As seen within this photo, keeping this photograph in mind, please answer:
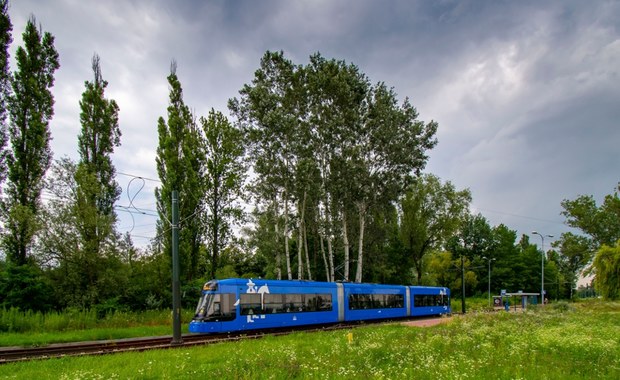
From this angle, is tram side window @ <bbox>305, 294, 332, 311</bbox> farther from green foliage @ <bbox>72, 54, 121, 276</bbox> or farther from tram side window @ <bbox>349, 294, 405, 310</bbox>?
green foliage @ <bbox>72, 54, 121, 276</bbox>

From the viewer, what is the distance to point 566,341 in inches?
573

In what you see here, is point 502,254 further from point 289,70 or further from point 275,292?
point 275,292

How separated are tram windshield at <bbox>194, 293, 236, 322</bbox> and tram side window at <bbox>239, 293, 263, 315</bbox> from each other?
26.5 inches

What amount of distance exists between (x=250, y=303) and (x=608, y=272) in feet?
90.5

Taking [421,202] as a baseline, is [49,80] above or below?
above

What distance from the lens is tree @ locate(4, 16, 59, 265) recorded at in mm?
27797

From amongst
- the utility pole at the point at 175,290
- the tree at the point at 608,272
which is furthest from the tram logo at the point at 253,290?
the tree at the point at 608,272

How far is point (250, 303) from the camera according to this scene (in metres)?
22.3

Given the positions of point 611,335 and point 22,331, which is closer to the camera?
point 611,335

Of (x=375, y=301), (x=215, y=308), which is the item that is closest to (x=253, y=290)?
(x=215, y=308)

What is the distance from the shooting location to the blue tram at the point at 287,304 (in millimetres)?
20984

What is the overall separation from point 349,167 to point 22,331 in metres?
23.5

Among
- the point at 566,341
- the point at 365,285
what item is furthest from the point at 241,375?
the point at 365,285

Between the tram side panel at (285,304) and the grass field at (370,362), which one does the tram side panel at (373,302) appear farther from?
the grass field at (370,362)
